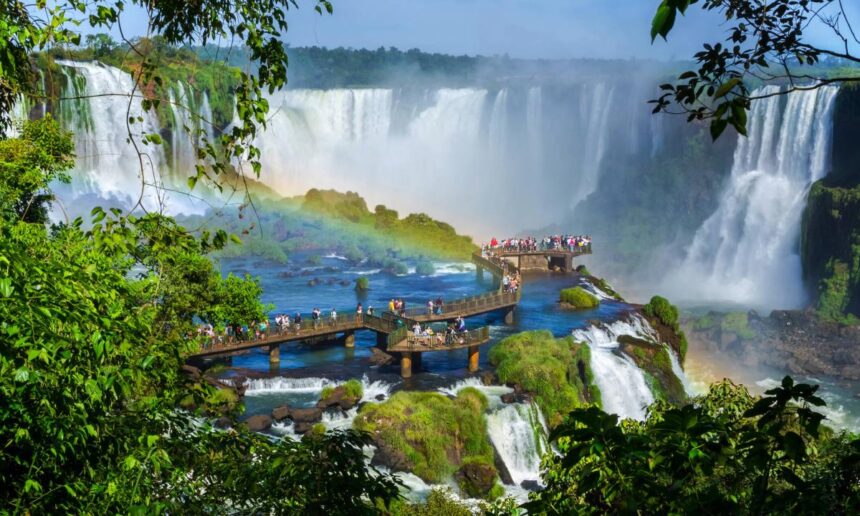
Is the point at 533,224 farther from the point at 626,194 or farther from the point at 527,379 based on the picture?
the point at 527,379

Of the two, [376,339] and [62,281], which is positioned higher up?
[62,281]

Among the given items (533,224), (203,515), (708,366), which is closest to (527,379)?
(708,366)

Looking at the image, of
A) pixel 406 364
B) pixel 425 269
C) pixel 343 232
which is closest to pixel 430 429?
pixel 406 364

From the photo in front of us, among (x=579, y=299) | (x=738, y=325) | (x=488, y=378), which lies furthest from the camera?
(x=738, y=325)

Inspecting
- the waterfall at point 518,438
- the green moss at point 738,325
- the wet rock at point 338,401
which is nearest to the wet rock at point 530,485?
the waterfall at point 518,438

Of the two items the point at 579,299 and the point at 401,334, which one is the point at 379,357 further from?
the point at 579,299

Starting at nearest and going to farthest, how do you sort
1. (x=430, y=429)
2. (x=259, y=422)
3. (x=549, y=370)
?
(x=430, y=429) → (x=259, y=422) → (x=549, y=370)
